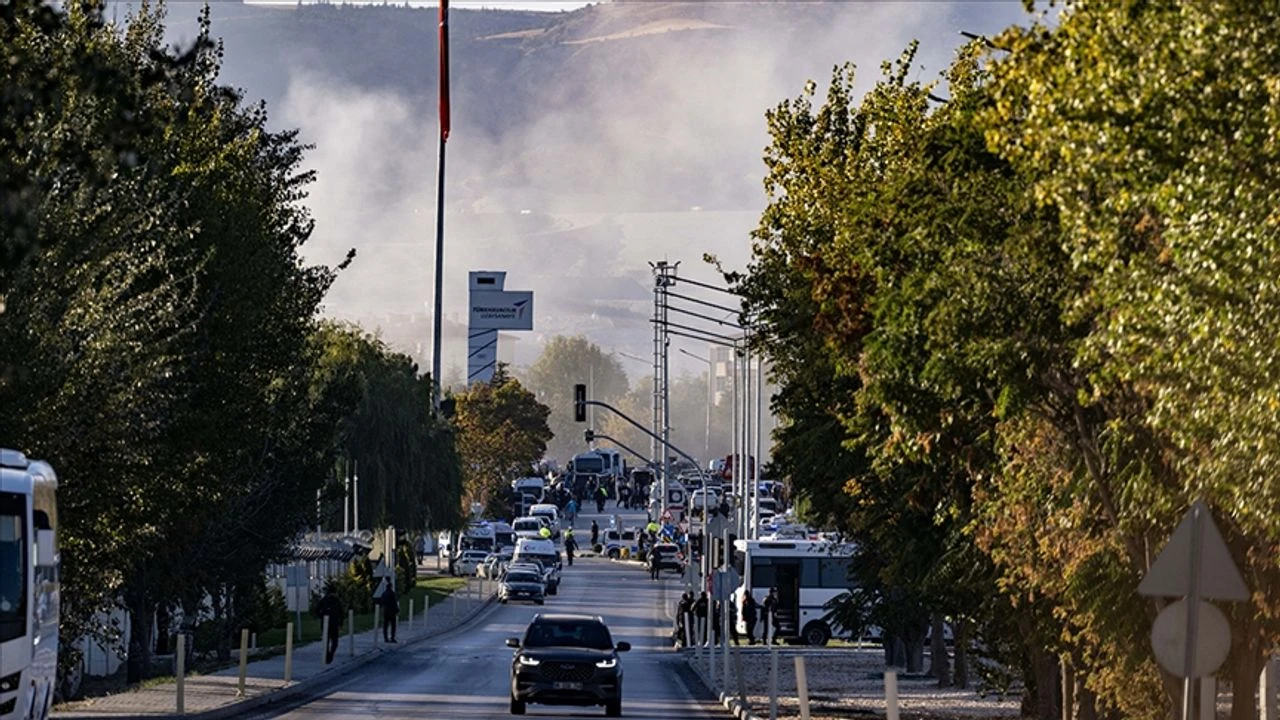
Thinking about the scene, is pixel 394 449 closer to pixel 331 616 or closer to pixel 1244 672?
pixel 331 616

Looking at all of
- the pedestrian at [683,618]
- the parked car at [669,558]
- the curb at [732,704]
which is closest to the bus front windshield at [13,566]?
the curb at [732,704]

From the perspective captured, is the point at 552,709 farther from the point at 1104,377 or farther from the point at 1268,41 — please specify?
the point at 1268,41

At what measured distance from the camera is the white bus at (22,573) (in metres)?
22.9

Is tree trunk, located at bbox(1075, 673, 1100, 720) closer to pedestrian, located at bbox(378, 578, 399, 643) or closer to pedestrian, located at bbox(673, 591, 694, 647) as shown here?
pedestrian, located at bbox(673, 591, 694, 647)

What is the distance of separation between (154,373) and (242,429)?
8.02 m

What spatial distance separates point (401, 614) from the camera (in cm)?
8525

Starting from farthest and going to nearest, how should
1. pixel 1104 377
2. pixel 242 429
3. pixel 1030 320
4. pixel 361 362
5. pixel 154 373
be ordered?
pixel 361 362 < pixel 242 429 < pixel 154 373 < pixel 1030 320 < pixel 1104 377

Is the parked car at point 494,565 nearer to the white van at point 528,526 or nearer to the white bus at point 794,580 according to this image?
the white van at point 528,526

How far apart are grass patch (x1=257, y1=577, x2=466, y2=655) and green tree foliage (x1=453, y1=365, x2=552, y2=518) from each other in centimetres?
4166

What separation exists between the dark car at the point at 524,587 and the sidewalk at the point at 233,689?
2405cm

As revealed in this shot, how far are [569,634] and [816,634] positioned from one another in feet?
122

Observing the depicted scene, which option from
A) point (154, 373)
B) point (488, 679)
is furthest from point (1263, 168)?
point (488, 679)

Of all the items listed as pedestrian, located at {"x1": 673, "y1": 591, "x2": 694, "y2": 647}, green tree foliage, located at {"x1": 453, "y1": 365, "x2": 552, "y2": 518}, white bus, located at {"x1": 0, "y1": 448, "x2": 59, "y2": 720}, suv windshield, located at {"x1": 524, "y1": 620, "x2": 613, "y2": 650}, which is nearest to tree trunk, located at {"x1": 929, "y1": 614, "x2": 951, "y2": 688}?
suv windshield, located at {"x1": 524, "y1": 620, "x2": 613, "y2": 650}

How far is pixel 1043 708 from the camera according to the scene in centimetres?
3509
